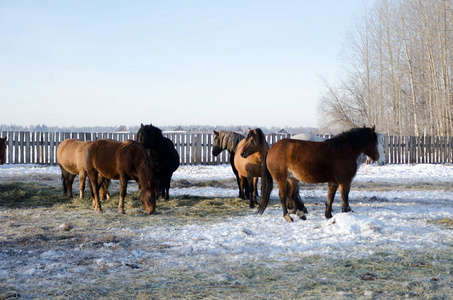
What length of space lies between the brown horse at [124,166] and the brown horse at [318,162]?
6.72 feet

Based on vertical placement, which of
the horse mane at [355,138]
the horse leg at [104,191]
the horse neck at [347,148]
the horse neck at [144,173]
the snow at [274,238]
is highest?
the horse mane at [355,138]

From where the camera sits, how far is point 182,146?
21.5 m

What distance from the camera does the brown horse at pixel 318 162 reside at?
6797mm

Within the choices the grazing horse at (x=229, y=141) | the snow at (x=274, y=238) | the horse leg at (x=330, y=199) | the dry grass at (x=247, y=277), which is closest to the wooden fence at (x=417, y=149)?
the grazing horse at (x=229, y=141)

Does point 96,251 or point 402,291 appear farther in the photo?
point 96,251

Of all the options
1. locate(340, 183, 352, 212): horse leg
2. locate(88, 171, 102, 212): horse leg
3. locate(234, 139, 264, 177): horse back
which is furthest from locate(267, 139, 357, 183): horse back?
locate(88, 171, 102, 212): horse leg

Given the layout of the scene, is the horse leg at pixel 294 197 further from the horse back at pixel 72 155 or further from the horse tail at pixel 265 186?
the horse back at pixel 72 155

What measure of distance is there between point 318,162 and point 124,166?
11.2 feet

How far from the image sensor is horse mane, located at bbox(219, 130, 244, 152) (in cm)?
1027

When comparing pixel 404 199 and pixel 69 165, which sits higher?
pixel 69 165

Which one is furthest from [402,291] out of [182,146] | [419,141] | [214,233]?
[419,141]

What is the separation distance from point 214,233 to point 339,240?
169 cm

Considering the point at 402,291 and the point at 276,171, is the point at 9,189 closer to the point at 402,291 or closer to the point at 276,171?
the point at 276,171

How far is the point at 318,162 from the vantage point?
679 cm
